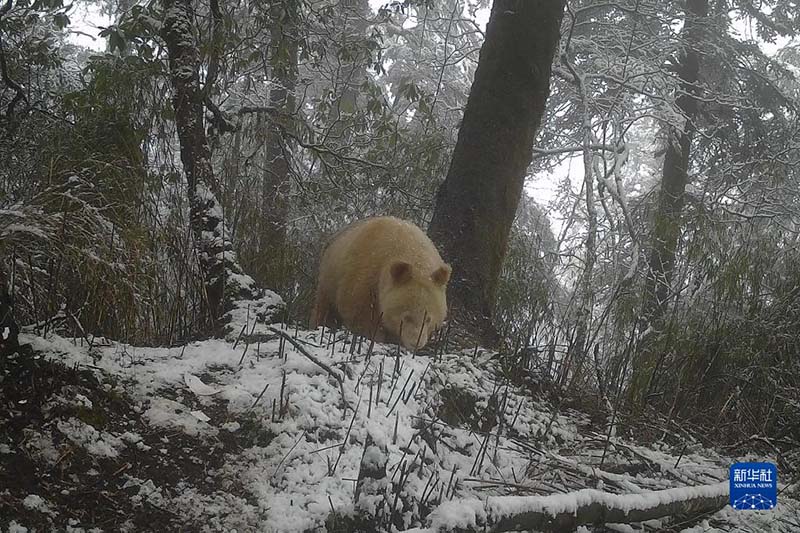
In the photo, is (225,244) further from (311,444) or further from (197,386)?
(311,444)

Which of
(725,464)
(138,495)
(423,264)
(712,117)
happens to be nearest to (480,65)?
(423,264)

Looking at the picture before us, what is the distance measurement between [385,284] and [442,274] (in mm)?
569

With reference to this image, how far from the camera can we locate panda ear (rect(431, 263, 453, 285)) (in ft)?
15.0

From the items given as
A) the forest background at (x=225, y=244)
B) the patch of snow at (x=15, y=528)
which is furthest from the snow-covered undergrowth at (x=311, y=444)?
the forest background at (x=225, y=244)

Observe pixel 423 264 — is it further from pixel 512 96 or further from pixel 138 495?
pixel 138 495

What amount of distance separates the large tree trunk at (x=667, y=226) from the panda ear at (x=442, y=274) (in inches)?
64.0

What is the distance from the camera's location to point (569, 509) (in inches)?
95.0

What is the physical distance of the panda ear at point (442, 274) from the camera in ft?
15.0

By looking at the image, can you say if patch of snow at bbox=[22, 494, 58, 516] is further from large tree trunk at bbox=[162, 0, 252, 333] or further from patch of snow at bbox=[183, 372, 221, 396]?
large tree trunk at bbox=[162, 0, 252, 333]

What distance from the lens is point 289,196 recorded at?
695cm


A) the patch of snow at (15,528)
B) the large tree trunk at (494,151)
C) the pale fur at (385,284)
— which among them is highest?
the large tree trunk at (494,151)

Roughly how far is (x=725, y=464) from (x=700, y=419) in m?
0.86

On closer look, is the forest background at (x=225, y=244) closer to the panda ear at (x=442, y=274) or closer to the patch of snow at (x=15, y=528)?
the panda ear at (x=442, y=274)

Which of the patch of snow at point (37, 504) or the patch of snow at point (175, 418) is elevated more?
the patch of snow at point (175, 418)
